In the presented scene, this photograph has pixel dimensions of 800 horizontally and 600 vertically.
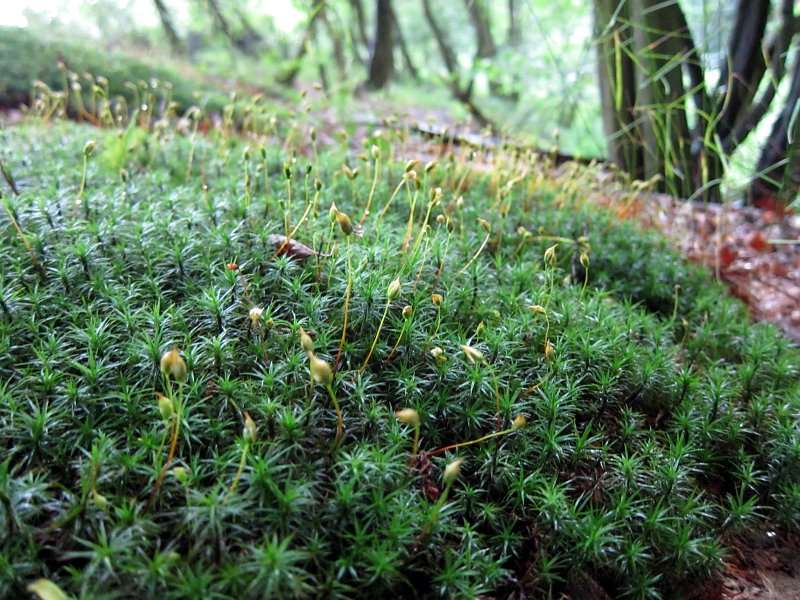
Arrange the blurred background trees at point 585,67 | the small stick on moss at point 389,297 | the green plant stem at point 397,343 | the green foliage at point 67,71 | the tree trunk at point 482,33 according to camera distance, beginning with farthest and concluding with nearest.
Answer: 1. the tree trunk at point 482,33
2. the green foliage at point 67,71
3. the blurred background trees at point 585,67
4. the green plant stem at point 397,343
5. the small stick on moss at point 389,297

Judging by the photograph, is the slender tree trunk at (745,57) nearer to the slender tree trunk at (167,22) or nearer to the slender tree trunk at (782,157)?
the slender tree trunk at (782,157)

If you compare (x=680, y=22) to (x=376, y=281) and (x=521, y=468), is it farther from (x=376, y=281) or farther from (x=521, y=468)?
(x=521, y=468)

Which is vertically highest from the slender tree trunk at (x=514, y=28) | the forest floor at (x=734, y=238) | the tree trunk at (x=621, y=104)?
the slender tree trunk at (x=514, y=28)

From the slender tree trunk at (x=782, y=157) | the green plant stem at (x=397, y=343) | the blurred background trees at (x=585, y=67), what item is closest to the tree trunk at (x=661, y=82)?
the blurred background trees at (x=585, y=67)

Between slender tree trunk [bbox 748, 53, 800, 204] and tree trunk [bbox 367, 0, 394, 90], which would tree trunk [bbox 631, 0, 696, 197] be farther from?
tree trunk [bbox 367, 0, 394, 90]

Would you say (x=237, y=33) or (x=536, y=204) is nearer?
(x=536, y=204)

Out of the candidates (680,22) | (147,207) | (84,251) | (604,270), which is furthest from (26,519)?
(680,22)
